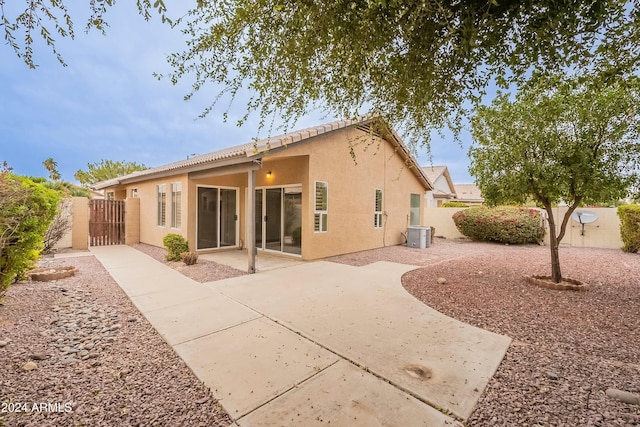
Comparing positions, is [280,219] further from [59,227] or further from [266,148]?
[59,227]

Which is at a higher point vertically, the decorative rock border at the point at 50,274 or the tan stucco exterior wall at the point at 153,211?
the tan stucco exterior wall at the point at 153,211

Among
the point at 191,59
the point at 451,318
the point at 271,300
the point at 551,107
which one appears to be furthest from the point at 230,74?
the point at 551,107

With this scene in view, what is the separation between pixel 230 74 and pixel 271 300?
379 cm

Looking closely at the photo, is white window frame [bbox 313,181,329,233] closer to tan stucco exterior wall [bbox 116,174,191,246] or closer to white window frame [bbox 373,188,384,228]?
white window frame [bbox 373,188,384,228]

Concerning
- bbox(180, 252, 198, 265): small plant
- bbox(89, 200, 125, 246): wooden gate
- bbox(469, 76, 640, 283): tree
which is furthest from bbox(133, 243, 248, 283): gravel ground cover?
bbox(469, 76, 640, 283): tree

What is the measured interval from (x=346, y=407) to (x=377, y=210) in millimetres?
10166

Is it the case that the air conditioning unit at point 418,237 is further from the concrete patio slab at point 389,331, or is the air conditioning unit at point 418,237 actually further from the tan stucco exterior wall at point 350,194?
the concrete patio slab at point 389,331

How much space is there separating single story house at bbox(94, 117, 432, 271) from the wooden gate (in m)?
0.95

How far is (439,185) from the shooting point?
2838cm

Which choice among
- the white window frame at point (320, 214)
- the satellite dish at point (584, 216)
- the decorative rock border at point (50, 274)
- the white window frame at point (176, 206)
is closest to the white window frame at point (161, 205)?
the white window frame at point (176, 206)

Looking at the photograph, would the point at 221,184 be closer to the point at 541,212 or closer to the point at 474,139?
the point at 474,139

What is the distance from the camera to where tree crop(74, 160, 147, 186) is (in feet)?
112

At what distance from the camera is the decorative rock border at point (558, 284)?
5770mm

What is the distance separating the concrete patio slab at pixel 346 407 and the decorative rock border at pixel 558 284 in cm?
523
